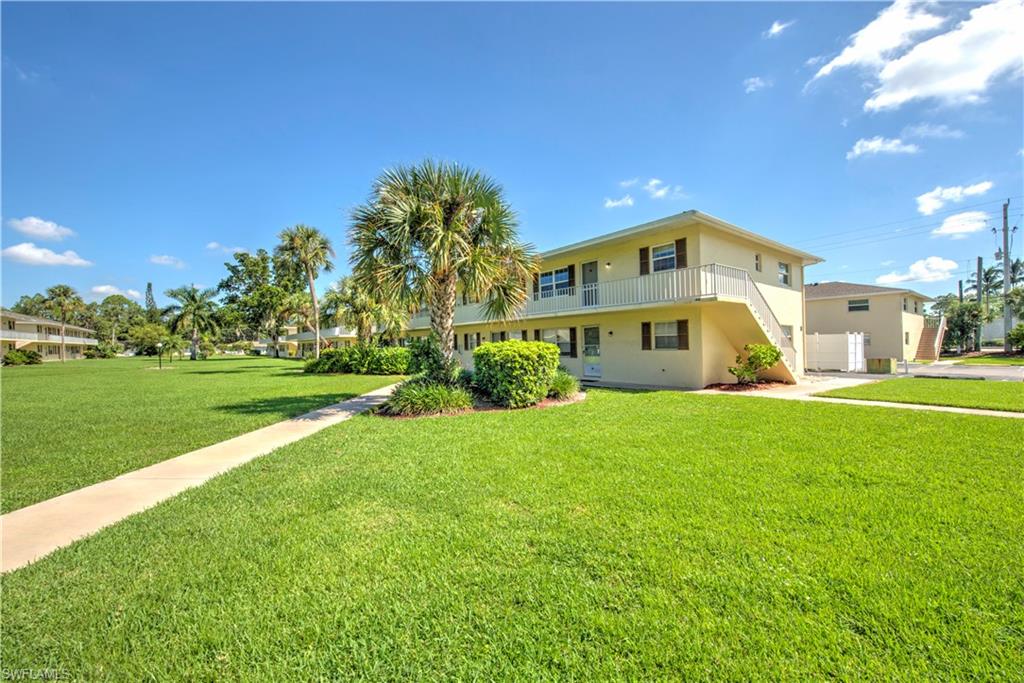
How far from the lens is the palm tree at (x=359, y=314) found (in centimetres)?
2344

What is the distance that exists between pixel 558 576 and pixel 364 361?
902 inches

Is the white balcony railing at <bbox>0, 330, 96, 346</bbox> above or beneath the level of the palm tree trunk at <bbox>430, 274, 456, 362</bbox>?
above

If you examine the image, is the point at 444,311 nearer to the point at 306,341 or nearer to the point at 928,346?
the point at 928,346

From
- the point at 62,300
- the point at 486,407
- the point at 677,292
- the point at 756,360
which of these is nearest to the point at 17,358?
the point at 62,300

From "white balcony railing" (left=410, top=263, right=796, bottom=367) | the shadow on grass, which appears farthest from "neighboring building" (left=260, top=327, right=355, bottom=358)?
"white balcony railing" (left=410, top=263, right=796, bottom=367)

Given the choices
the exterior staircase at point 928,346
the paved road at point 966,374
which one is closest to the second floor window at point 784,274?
the paved road at point 966,374

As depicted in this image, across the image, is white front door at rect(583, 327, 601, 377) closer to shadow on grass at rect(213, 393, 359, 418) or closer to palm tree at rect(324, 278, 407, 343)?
shadow on grass at rect(213, 393, 359, 418)

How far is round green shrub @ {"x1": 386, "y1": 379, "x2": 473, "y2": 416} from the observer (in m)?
9.45

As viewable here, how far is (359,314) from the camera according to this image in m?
24.5

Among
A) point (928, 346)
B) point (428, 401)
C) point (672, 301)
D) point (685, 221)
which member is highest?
point (685, 221)

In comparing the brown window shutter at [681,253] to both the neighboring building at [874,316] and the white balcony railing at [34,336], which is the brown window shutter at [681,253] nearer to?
the neighboring building at [874,316]

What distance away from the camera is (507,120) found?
46.2 ft

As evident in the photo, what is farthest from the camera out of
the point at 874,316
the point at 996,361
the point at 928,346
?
the point at 928,346

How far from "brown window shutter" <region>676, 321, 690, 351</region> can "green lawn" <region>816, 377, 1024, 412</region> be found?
13.2 ft
